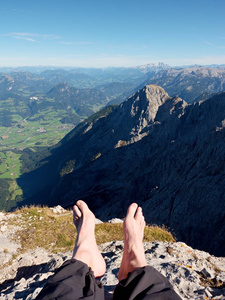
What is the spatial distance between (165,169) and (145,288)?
2589 inches

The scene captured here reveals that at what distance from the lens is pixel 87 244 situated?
21.4 ft

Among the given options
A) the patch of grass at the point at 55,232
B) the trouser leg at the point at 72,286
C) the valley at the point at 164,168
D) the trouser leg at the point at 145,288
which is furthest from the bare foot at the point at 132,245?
the valley at the point at 164,168

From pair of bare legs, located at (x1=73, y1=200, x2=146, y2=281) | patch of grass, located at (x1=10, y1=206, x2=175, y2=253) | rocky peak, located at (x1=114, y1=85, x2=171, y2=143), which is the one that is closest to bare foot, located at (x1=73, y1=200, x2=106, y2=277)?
pair of bare legs, located at (x1=73, y1=200, x2=146, y2=281)

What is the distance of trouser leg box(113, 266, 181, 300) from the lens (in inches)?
155

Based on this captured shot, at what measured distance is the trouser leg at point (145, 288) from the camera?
12.9 feet

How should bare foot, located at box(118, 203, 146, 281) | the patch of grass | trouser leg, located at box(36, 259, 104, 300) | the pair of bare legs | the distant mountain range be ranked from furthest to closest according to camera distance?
1. the distant mountain range
2. the patch of grass
3. the pair of bare legs
4. bare foot, located at box(118, 203, 146, 281)
5. trouser leg, located at box(36, 259, 104, 300)

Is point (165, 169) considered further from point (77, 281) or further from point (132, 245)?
point (77, 281)

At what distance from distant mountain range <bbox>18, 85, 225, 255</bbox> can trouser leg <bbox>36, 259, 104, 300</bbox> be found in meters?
22.4

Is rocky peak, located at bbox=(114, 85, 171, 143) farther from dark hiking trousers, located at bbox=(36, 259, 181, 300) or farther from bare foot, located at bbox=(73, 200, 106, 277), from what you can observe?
dark hiking trousers, located at bbox=(36, 259, 181, 300)

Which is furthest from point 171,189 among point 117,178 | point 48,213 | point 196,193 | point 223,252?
point 117,178

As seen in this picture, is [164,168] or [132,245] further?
[164,168]

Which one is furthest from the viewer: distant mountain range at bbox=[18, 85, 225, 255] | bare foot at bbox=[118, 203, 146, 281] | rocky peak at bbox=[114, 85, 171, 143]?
rocky peak at bbox=[114, 85, 171, 143]

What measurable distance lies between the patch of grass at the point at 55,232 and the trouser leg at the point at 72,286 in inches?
304

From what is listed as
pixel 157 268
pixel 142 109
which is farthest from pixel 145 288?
pixel 142 109
